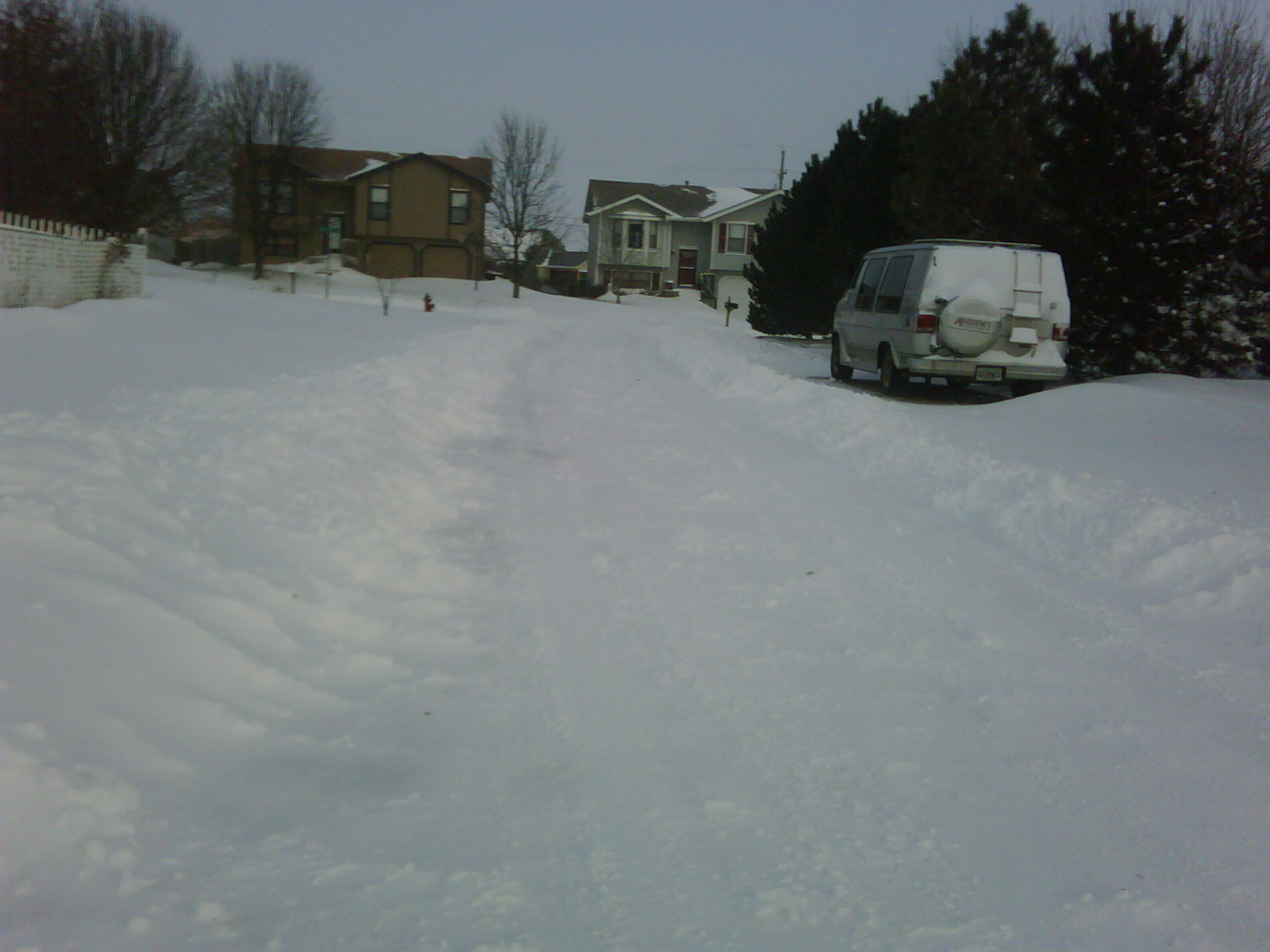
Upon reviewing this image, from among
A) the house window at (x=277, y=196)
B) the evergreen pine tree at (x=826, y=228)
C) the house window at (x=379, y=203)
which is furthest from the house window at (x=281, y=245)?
the evergreen pine tree at (x=826, y=228)

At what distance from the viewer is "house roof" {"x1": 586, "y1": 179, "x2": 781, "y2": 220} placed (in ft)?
232

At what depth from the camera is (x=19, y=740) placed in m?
3.79

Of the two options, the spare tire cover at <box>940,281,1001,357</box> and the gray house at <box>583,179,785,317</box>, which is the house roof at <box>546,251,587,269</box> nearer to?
the gray house at <box>583,179,785,317</box>

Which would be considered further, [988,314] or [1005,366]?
[1005,366]

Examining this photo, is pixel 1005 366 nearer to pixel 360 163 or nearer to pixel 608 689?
pixel 608 689

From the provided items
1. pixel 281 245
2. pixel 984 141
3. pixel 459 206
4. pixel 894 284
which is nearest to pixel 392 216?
pixel 459 206

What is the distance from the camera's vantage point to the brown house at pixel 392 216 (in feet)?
203

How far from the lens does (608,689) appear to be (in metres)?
5.09

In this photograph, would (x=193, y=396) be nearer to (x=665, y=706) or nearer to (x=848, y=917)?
(x=665, y=706)

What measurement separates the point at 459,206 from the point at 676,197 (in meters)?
17.0

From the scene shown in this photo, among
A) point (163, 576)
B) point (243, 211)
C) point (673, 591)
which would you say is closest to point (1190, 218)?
point (673, 591)

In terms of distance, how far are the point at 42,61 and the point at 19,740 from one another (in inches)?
888

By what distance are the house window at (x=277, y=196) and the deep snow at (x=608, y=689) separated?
160 ft

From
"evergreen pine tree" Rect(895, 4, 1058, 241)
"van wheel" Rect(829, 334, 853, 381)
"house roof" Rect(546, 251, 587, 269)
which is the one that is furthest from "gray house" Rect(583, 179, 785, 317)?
"van wheel" Rect(829, 334, 853, 381)
